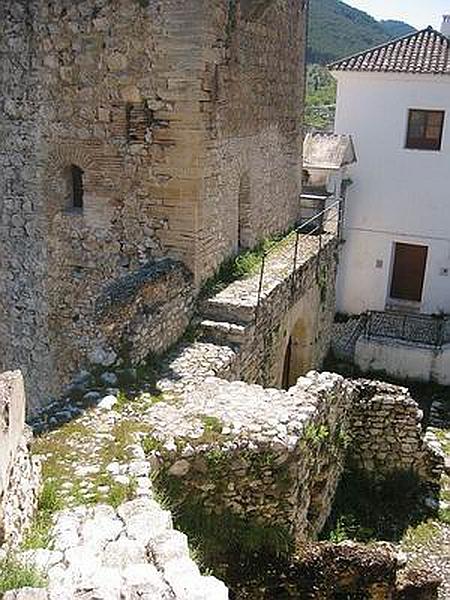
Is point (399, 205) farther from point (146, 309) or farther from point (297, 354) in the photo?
point (146, 309)

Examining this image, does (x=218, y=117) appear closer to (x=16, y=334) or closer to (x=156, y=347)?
(x=156, y=347)

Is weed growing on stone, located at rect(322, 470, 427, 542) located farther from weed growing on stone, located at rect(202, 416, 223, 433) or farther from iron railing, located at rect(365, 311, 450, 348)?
iron railing, located at rect(365, 311, 450, 348)

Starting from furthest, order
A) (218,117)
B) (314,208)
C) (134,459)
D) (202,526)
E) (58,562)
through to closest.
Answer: (314,208), (218,117), (202,526), (134,459), (58,562)

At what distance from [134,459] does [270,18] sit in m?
7.41

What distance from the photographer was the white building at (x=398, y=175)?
14500 mm

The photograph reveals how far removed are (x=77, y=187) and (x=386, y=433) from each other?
526 cm

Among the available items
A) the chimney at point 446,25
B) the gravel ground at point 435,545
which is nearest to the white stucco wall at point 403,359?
A: the gravel ground at point 435,545

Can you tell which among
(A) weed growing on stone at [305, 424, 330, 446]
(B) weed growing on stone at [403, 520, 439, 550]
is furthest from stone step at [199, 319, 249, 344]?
(B) weed growing on stone at [403, 520, 439, 550]

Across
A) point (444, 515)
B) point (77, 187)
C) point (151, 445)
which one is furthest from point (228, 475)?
point (77, 187)

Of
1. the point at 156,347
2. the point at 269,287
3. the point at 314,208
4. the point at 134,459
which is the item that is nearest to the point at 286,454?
the point at 134,459

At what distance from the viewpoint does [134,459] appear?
568 cm

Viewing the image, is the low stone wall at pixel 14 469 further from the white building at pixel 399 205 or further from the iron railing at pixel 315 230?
the white building at pixel 399 205

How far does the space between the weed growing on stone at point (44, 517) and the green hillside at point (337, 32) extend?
43284 mm

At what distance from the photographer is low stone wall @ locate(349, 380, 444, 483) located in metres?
9.04
